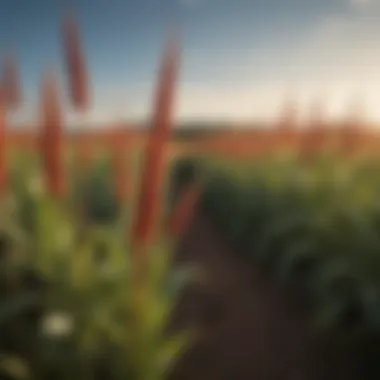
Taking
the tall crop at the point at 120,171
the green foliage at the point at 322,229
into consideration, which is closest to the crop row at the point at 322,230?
the green foliage at the point at 322,229

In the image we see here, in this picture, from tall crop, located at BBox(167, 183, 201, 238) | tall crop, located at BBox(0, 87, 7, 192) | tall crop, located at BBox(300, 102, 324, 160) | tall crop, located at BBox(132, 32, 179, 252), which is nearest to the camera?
tall crop, located at BBox(132, 32, 179, 252)

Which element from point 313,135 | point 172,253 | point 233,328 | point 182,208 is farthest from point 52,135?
point 233,328

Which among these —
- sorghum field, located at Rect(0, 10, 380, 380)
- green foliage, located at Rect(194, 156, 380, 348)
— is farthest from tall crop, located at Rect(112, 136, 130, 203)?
green foliage, located at Rect(194, 156, 380, 348)

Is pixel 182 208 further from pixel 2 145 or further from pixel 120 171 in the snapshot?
pixel 2 145

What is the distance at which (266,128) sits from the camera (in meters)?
1.31

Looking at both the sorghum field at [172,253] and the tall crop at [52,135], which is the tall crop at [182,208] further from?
→ the tall crop at [52,135]

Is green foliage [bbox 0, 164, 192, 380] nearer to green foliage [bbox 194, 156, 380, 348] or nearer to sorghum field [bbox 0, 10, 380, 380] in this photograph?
sorghum field [bbox 0, 10, 380, 380]

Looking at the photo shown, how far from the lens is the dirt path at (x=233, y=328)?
4.58 feet

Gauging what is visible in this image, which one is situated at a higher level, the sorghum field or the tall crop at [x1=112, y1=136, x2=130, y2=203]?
the tall crop at [x1=112, y1=136, x2=130, y2=203]

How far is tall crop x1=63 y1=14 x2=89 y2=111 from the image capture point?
988 millimetres

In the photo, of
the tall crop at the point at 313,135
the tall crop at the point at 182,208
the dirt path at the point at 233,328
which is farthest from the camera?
the dirt path at the point at 233,328

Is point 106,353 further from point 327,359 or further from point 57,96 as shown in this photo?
point 327,359

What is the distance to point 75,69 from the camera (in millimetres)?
992

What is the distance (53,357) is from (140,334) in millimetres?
135
